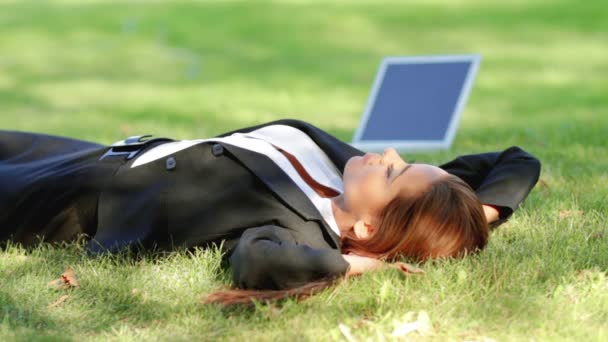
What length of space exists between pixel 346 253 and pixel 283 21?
12.3 m

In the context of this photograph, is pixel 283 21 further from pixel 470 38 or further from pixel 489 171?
pixel 489 171

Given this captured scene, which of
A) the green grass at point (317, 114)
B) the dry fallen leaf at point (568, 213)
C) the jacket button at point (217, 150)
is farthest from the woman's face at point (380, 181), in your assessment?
the dry fallen leaf at point (568, 213)

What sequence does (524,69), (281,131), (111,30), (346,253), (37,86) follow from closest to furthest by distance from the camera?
(346,253) → (281,131) → (37,86) → (524,69) → (111,30)

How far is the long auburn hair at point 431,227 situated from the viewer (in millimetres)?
3600

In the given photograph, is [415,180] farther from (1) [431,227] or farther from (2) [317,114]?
(2) [317,114]

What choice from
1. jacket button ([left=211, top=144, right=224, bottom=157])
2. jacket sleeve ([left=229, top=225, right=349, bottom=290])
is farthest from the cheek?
jacket button ([left=211, top=144, right=224, bottom=157])

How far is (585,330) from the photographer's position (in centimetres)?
311

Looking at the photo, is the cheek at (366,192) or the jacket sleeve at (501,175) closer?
the cheek at (366,192)

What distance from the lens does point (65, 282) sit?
146 inches

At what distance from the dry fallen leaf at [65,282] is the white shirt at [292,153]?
0.59 meters

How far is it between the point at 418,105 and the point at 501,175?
10.0ft

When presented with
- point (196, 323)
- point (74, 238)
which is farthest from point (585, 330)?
point (74, 238)

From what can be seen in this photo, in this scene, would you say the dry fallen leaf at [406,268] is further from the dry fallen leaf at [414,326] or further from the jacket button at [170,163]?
the jacket button at [170,163]

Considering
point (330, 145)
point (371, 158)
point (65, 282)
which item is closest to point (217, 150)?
point (330, 145)
